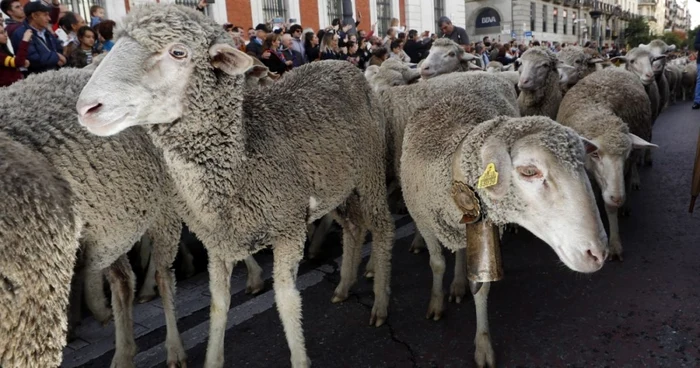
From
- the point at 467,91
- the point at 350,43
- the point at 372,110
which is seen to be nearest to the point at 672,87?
the point at 350,43

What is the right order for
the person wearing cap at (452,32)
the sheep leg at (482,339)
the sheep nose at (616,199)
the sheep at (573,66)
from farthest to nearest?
the person wearing cap at (452,32) → the sheep at (573,66) → the sheep nose at (616,199) → the sheep leg at (482,339)

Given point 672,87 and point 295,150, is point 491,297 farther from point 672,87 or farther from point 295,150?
point 672,87

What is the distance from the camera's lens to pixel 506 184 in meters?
2.14

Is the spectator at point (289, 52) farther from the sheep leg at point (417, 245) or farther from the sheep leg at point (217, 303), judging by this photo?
the sheep leg at point (217, 303)

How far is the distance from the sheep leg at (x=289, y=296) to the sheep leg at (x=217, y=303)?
0.23 m

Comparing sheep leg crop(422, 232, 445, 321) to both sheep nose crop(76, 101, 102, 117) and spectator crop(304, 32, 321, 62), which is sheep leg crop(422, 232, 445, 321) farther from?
spectator crop(304, 32, 321, 62)

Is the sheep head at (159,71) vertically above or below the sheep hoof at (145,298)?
above

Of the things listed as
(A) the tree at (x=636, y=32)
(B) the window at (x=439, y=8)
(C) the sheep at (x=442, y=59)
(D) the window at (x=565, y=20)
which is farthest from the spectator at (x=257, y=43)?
(A) the tree at (x=636, y=32)

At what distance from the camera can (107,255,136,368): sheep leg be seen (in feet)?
8.20

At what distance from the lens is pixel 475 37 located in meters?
39.1

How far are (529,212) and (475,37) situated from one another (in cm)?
3952

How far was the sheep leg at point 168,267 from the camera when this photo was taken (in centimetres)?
257

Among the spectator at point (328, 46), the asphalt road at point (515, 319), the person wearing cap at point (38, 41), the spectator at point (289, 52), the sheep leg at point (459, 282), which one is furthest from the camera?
the spectator at point (328, 46)

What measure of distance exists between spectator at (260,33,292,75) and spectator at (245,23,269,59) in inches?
3.4
